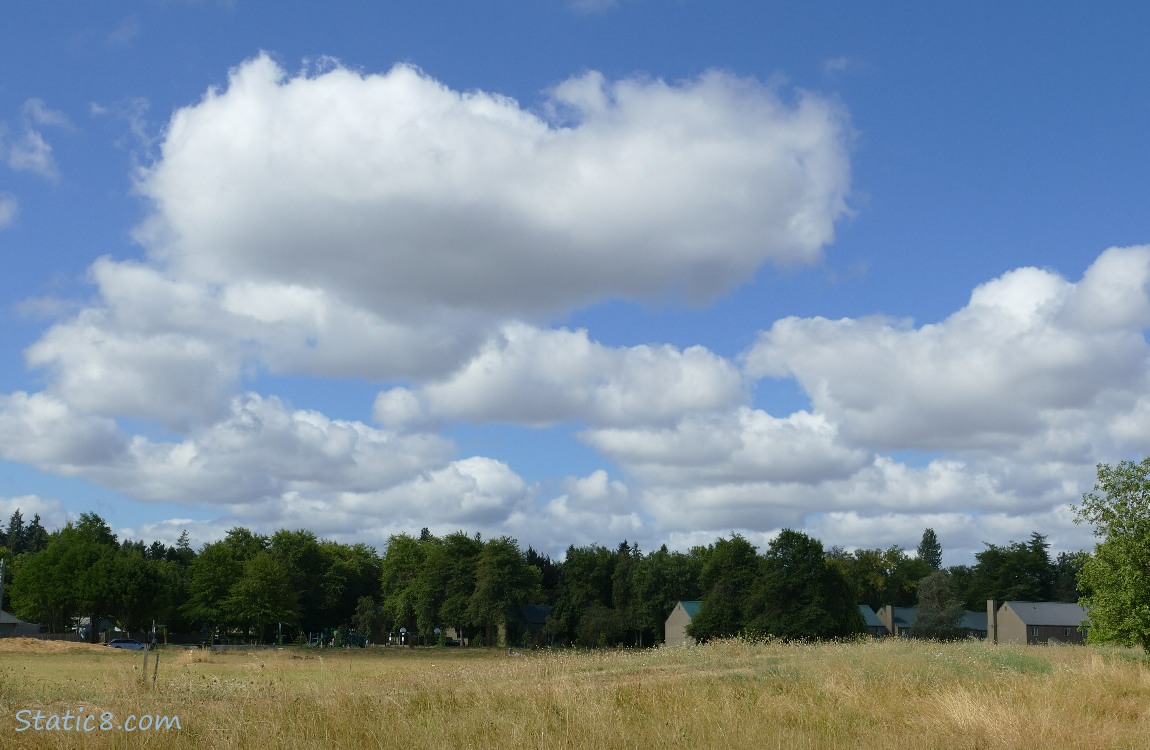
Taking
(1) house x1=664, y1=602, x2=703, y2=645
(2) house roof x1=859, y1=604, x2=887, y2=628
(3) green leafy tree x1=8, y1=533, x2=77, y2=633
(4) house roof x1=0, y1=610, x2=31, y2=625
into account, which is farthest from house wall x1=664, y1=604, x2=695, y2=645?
(4) house roof x1=0, y1=610, x2=31, y2=625

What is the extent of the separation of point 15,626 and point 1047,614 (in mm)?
114932

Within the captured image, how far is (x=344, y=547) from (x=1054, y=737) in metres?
131

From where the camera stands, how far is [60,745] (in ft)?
38.1

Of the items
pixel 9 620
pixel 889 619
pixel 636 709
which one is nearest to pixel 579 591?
pixel 889 619

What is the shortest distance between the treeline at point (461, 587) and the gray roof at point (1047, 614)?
13.8 metres

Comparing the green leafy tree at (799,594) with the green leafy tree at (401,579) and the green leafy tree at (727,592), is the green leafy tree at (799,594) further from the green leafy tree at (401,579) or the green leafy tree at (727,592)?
the green leafy tree at (401,579)

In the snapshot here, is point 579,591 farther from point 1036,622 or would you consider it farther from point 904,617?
point 1036,622

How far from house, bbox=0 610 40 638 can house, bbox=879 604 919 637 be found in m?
93.4

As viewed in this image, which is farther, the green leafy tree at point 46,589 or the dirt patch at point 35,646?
the green leafy tree at point 46,589

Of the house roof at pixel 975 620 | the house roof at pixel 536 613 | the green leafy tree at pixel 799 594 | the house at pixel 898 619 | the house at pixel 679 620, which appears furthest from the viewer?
the house roof at pixel 536 613

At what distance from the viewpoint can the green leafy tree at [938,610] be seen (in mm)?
103438

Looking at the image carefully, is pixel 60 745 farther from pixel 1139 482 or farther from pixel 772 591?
pixel 772 591

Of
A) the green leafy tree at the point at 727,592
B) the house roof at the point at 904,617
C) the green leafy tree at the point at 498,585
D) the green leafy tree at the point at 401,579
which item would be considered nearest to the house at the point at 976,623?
the house roof at the point at 904,617

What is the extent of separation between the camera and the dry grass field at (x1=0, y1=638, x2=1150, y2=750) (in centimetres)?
1265
